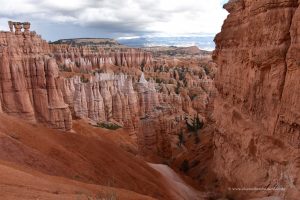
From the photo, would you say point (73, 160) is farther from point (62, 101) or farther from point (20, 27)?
point (20, 27)

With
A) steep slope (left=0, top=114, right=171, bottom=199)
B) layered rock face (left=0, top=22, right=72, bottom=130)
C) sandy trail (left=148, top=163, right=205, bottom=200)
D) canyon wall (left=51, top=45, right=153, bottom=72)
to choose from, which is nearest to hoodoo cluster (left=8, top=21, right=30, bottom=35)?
layered rock face (left=0, top=22, right=72, bottom=130)

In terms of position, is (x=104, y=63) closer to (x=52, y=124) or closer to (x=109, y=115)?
(x=109, y=115)

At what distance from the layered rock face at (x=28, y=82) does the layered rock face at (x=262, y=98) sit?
Answer: 1275 centimetres

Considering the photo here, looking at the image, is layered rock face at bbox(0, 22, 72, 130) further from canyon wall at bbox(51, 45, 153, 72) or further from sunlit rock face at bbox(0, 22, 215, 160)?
canyon wall at bbox(51, 45, 153, 72)

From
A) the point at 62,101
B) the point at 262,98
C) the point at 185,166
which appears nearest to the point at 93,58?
the point at 62,101

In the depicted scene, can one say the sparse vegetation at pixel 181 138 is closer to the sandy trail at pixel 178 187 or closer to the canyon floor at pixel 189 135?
the canyon floor at pixel 189 135

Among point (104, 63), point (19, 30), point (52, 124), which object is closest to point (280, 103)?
point (52, 124)

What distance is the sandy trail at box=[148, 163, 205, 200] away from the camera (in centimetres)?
1953

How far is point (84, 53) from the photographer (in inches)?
3814

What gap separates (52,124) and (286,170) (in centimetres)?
1771

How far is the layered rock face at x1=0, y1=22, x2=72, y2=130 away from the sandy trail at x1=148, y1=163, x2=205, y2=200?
815 cm

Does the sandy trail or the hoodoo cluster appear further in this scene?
the hoodoo cluster

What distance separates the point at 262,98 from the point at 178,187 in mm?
8925

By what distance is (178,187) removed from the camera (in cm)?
2088
